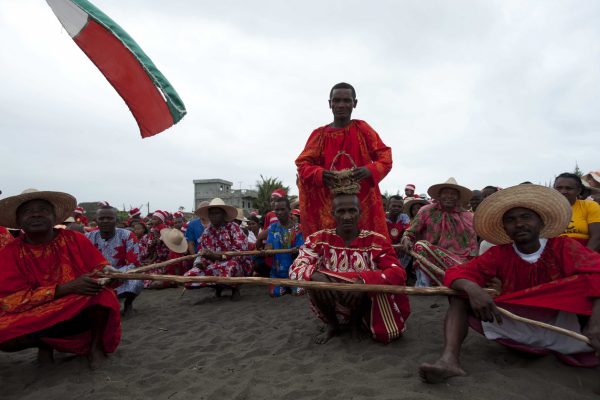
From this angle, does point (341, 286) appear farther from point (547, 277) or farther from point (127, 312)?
point (127, 312)

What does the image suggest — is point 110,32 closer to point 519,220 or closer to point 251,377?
point 251,377

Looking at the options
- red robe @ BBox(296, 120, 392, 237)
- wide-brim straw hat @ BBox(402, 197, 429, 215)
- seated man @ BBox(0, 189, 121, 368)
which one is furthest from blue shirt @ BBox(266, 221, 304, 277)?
seated man @ BBox(0, 189, 121, 368)

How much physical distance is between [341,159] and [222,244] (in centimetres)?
293

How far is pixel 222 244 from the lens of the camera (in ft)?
21.3

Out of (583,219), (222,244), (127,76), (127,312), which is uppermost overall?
(127,76)

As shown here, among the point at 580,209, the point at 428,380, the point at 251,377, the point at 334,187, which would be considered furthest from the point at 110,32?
the point at 580,209

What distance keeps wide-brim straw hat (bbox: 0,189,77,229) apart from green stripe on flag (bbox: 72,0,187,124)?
176 centimetres

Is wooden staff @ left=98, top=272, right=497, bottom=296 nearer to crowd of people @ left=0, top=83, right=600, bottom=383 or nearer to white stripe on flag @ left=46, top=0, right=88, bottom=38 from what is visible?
crowd of people @ left=0, top=83, right=600, bottom=383

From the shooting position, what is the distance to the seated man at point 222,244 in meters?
6.26

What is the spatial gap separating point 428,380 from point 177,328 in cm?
318

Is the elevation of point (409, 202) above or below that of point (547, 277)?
above

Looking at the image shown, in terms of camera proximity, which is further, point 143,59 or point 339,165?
point 143,59

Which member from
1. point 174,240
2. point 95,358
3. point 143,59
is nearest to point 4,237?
point 95,358

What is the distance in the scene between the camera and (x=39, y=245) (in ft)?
11.1
